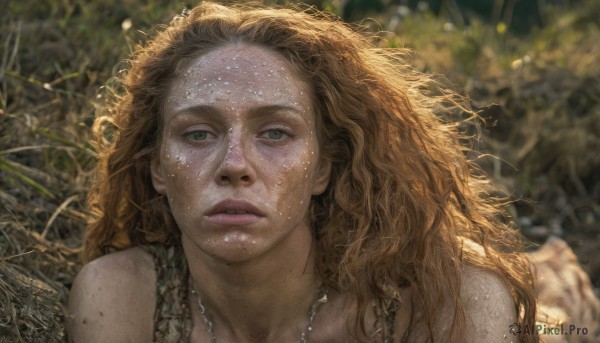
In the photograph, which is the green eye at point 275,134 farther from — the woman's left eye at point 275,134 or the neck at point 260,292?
the neck at point 260,292

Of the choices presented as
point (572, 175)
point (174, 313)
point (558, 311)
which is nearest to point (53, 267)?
point (174, 313)

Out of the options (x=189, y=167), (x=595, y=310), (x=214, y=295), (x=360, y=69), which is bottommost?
(x=595, y=310)

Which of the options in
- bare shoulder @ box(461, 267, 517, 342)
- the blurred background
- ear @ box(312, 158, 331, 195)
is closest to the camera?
bare shoulder @ box(461, 267, 517, 342)

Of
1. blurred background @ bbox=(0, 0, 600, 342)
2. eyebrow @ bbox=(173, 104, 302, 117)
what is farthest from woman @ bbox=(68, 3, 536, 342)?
blurred background @ bbox=(0, 0, 600, 342)

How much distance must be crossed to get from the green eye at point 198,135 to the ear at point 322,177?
1.35 ft

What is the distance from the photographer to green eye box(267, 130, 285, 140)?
129 inches

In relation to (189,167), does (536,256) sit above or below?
below

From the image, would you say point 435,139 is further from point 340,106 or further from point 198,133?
point 198,133

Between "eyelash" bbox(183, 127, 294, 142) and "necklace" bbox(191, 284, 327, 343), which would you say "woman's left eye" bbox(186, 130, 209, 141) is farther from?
"necklace" bbox(191, 284, 327, 343)

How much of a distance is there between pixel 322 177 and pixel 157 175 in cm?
57

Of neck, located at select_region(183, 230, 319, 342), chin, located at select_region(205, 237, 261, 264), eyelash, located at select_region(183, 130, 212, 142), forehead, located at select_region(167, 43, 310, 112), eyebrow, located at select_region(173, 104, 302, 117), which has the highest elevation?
forehead, located at select_region(167, 43, 310, 112)

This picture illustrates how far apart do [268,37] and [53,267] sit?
1.26 metres

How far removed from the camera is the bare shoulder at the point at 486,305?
3352 mm

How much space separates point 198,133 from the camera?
3.29 m
